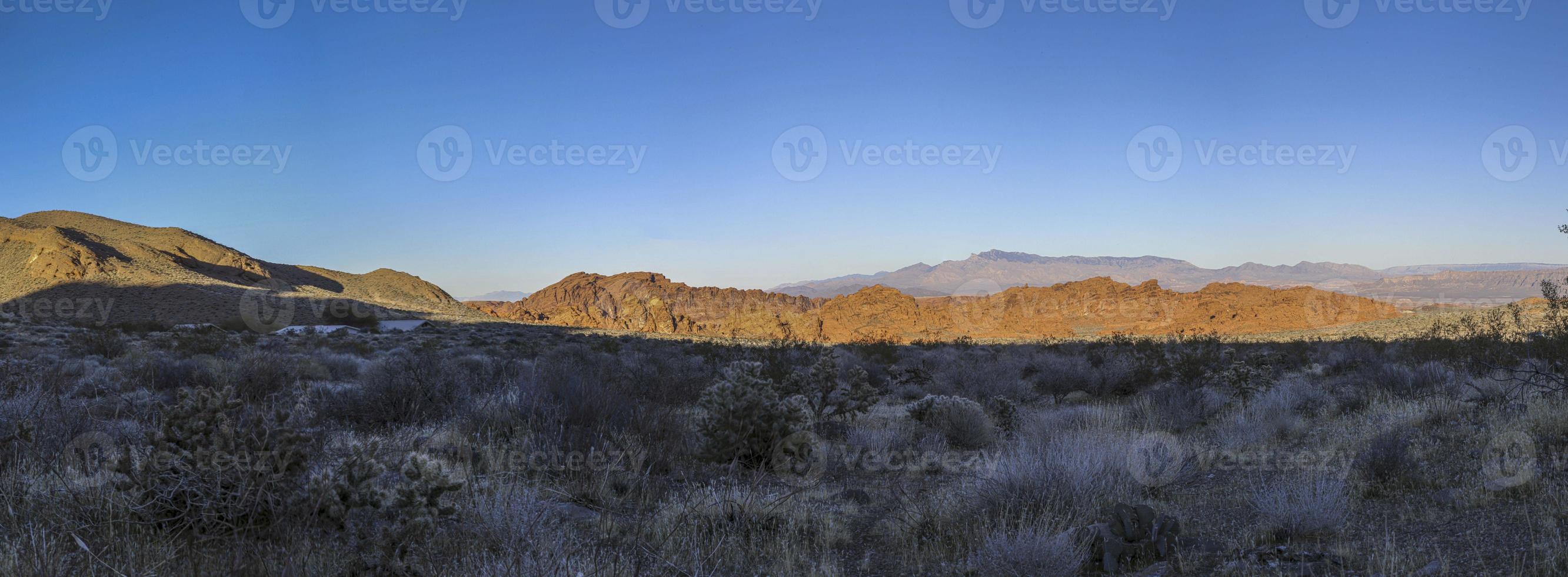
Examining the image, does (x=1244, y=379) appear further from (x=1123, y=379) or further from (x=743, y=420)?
(x=743, y=420)

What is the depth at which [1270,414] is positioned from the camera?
889 centimetres

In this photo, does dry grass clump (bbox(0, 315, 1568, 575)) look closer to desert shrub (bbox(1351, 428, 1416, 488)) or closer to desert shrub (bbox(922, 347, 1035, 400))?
desert shrub (bbox(1351, 428, 1416, 488))

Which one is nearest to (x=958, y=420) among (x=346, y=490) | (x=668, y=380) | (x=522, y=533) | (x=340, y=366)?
(x=668, y=380)

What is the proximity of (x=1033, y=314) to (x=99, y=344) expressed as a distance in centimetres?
5762

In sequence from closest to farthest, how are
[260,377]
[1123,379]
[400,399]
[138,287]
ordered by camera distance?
[400,399]
[260,377]
[1123,379]
[138,287]

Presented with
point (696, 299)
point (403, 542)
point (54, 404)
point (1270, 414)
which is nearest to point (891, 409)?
point (1270, 414)

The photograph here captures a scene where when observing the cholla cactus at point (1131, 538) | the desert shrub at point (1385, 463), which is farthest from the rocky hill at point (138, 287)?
the desert shrub at point (1385, 463)

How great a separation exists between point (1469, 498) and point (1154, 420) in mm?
4719

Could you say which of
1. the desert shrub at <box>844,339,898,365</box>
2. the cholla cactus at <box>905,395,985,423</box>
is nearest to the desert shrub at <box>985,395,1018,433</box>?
the cholla cactus at <box>905,395,985,423</box>

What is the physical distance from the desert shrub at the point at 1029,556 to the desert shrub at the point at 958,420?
15.1 ft

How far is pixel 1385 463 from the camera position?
5301mm

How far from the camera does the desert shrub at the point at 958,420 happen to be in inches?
344

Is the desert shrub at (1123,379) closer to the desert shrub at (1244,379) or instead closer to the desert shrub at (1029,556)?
the desert shrub at (1244,379)

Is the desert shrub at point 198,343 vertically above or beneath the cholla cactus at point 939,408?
above
